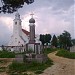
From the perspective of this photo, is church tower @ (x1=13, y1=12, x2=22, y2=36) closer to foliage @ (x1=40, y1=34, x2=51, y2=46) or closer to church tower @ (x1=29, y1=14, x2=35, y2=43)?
foliage @ (x1=40, y1=34, x2=51, y2=46)

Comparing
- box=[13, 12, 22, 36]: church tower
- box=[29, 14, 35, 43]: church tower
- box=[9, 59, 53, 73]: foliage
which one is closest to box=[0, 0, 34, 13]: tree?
box=[9, 59, 53, 73]: foliage

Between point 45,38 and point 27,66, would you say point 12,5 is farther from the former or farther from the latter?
point 45,38

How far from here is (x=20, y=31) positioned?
96.8 metres

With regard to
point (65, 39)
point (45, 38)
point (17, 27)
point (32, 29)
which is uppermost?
point (17, 27)

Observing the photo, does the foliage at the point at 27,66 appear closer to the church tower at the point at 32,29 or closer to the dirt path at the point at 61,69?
the dirt path at the point at 61,69

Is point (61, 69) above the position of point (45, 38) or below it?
below

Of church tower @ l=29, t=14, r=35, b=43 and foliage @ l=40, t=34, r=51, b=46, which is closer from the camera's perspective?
church tower @ l=29, t=14, r=35, b=43

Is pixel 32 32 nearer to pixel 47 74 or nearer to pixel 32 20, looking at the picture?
pixel 32 20

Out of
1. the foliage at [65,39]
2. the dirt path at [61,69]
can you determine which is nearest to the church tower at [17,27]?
the foliage at [65,39]

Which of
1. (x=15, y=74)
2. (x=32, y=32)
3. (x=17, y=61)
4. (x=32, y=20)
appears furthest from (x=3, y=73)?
(x=32, y=20)

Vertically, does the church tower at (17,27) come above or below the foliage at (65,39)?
above

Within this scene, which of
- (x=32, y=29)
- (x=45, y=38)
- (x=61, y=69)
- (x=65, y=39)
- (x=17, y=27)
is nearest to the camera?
(x=61, y=69)

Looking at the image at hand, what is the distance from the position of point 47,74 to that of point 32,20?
20.6 m

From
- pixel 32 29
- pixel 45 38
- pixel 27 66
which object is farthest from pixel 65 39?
pixel 27 66
